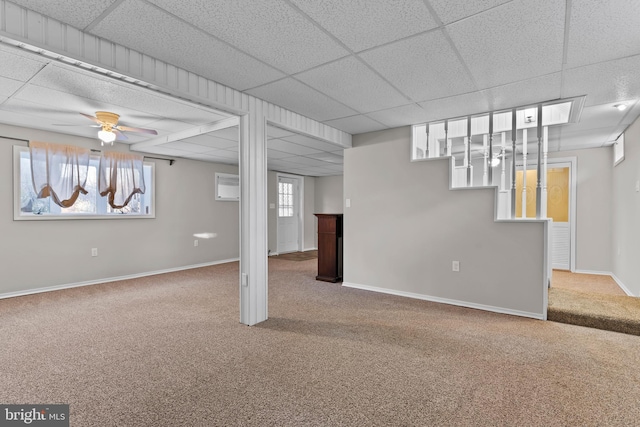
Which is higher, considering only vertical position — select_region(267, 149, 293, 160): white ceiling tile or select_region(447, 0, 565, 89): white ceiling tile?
select_region(447, 0, 565, 89): white ceiling tile

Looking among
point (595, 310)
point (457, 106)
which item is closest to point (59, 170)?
point (457, 106)

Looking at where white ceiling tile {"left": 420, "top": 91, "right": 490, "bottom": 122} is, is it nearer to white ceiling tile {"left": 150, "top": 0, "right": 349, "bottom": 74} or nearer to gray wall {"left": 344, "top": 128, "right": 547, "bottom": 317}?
gray wall {"left": 344, "top": 128, "right": 547, "bottom": 317}

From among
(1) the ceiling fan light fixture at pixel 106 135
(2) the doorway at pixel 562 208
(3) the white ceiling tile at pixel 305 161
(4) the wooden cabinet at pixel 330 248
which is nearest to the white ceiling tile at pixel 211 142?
(1) the ceiling fan light fixture at pixel 106 135

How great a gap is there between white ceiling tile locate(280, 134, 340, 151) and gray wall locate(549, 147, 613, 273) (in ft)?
13.4

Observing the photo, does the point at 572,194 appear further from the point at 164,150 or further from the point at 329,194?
the point at 164,150

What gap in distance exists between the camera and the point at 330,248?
518cm

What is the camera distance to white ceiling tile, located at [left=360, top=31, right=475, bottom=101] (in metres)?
2.16

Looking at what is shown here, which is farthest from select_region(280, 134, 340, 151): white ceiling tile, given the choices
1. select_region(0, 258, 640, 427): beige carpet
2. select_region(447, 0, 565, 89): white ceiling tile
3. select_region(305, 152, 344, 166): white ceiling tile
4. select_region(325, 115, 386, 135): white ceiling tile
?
select_region(447, 0, 565, 89): white ceiling tile

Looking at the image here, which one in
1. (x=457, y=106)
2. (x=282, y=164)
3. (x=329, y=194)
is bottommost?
(x=329, y=194)

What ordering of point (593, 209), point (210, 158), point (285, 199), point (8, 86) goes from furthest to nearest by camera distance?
1. point (285, 199)
2. point (210, 158)
3. point (593, 209)
4. point (8, 86)

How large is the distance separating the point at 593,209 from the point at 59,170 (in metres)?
8.11

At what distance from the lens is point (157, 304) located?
3.78 meters

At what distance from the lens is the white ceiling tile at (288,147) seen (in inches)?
192

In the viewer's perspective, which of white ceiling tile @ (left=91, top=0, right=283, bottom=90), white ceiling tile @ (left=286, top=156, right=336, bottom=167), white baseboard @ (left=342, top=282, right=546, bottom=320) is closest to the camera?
white ceiling tile @ (left=91, top=0, right=283, bottom=90)
